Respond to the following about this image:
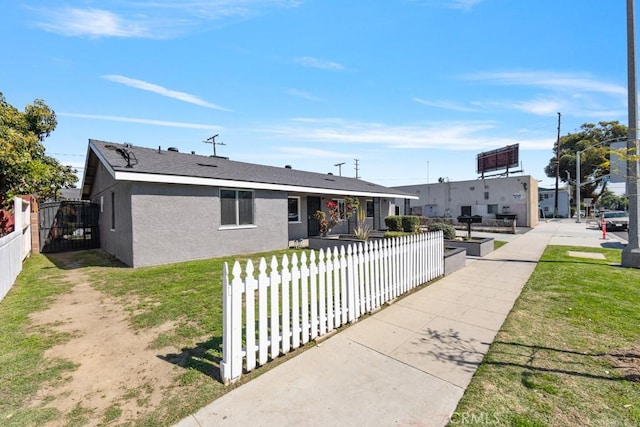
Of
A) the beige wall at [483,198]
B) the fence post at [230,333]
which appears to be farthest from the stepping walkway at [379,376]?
the beige wall at [483,198]

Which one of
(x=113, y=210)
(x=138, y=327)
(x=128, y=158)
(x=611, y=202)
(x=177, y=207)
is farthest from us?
(x=611, y=202)


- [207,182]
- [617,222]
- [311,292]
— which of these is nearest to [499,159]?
[617,222]

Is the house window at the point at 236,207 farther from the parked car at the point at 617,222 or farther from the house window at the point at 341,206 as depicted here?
the parked car at the point at 617,222

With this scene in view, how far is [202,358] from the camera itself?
11.0 ft

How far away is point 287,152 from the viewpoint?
23.4m

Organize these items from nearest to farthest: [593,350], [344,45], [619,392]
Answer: [619,392], [593,350], [344,45]

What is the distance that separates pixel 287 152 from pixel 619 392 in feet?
73.8

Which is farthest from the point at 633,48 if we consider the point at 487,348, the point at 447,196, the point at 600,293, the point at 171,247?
the point at 447,196

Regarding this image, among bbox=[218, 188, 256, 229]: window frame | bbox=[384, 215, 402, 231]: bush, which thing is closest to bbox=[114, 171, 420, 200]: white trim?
bbox=[218, 188, 256, 229]: window frame

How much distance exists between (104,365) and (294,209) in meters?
13.0

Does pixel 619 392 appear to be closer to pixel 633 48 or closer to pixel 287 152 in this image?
pixel 633 48

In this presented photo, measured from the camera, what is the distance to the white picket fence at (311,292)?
294cm

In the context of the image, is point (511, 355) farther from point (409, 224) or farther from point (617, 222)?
point (617, 222)

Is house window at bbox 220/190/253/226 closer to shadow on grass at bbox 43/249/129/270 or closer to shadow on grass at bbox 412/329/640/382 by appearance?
shadow on grass at bbox 43/249/129/270
